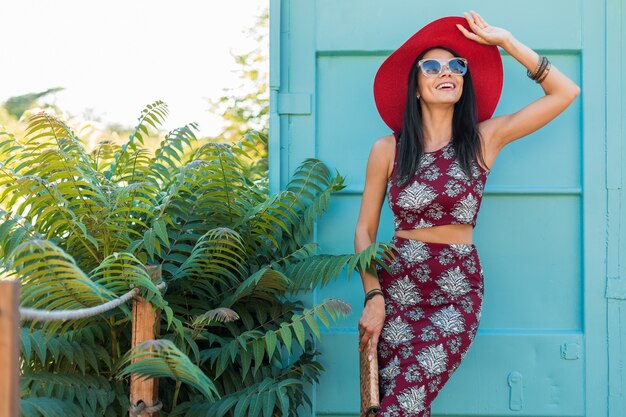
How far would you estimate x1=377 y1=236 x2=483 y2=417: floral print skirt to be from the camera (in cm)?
322

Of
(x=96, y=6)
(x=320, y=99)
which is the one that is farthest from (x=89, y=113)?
(x=320, y=99)

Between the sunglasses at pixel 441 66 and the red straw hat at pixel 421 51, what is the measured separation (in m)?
0.12

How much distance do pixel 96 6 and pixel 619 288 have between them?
20484mm

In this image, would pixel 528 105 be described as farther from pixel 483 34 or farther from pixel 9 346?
pixel 9 346

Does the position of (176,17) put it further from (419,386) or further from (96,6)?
(419,386)

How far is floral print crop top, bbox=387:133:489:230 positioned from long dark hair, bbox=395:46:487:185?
3 cm

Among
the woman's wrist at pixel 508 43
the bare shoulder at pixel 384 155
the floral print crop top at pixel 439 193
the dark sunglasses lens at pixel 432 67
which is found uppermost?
the woman's wrist at pixel 508 43

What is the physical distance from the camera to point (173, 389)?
3.56m

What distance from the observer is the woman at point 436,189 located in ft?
10.9

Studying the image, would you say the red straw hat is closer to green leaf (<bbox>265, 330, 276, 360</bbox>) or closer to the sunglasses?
the sunglasses

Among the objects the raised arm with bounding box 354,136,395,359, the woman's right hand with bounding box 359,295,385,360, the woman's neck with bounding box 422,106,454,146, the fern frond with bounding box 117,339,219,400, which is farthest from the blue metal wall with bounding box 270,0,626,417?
the fern frond with bounding box 117,339,219,400

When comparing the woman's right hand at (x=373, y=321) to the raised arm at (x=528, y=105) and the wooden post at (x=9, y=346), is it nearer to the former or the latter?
the raised arm at (x=528, y=105)

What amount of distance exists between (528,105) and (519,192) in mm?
570

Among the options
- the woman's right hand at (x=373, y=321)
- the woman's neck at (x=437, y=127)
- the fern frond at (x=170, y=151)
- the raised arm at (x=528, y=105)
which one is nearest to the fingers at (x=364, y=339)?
the woman's right hand at (x=373, y=321)
